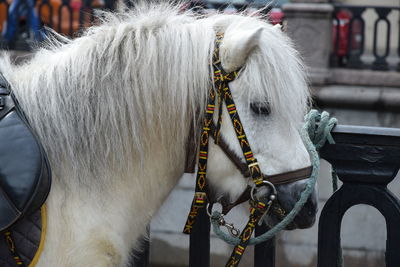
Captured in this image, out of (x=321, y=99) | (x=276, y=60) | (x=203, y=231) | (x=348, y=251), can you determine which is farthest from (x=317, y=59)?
(x=276, y=60)

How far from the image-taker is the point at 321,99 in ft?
20.1

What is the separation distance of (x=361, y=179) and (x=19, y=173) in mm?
1249

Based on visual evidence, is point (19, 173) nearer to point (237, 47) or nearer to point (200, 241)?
point (237, 47)

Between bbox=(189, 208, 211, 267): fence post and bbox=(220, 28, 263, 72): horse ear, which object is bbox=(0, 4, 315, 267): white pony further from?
bbox=(189, 208, 211, 267): fence post

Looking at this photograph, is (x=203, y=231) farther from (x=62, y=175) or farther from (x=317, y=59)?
(x=317, y=59)

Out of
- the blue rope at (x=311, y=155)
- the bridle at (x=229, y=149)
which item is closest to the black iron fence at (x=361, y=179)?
the blue rope at (x=311, y=155)

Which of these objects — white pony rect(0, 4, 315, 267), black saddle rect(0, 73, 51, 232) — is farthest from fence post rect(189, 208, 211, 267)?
black saddle rect(0, 73, 51, 232)

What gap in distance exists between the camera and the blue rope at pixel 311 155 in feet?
7.14

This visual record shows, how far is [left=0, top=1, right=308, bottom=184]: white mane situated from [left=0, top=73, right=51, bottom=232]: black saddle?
0.35 feet

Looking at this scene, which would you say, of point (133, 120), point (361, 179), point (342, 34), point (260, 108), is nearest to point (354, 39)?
point (342, 34)

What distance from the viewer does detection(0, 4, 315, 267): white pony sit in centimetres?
212

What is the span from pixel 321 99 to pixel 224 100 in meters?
4.10

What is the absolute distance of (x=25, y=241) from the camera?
2062 millimetres

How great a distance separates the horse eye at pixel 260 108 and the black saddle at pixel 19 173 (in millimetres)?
649
